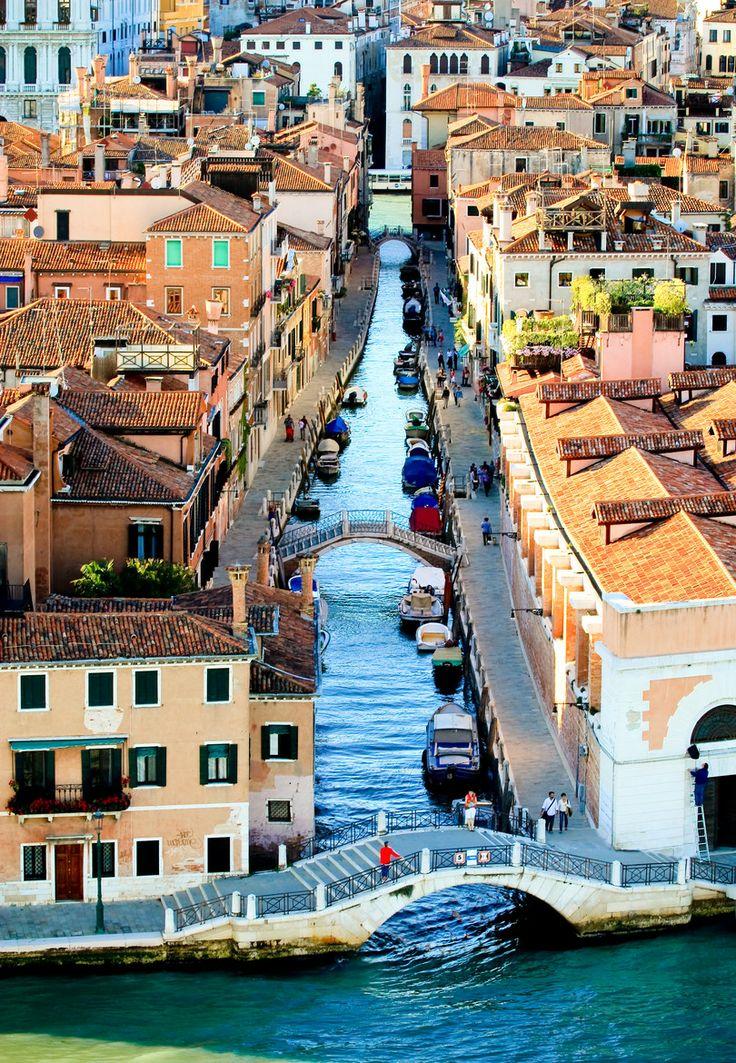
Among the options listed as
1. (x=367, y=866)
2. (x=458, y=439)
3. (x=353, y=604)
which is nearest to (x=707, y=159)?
(x=458, y=439)

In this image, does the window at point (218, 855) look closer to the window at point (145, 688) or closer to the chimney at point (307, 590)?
the window at point (145, 688)

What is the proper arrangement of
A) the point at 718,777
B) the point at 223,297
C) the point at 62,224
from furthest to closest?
the point at 62,224 < the point at 223,297 < the point at 718,777

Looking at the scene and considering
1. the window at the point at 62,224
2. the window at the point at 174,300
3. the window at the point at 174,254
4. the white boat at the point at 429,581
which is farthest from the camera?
the window at the point at 62,224

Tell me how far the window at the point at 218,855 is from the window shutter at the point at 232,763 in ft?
3.89

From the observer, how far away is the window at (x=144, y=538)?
57812mm

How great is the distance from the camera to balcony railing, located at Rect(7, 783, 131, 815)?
46.7 m

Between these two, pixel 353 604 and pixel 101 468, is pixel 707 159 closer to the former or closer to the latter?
pixel 353 604

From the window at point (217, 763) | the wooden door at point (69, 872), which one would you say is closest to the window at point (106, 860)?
the wooden door at point (69, 872)

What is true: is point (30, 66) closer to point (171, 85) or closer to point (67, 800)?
point (171, 85)

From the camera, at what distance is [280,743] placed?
163 ft

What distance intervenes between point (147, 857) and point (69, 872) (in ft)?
4.72

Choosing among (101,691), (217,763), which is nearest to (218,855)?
(217,763)

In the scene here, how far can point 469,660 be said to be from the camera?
6675 cm

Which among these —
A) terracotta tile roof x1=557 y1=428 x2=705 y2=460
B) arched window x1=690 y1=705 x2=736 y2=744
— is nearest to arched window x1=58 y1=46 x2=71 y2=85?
terracotta tile roof x1=557 y1=428 x2=705 y2=460
